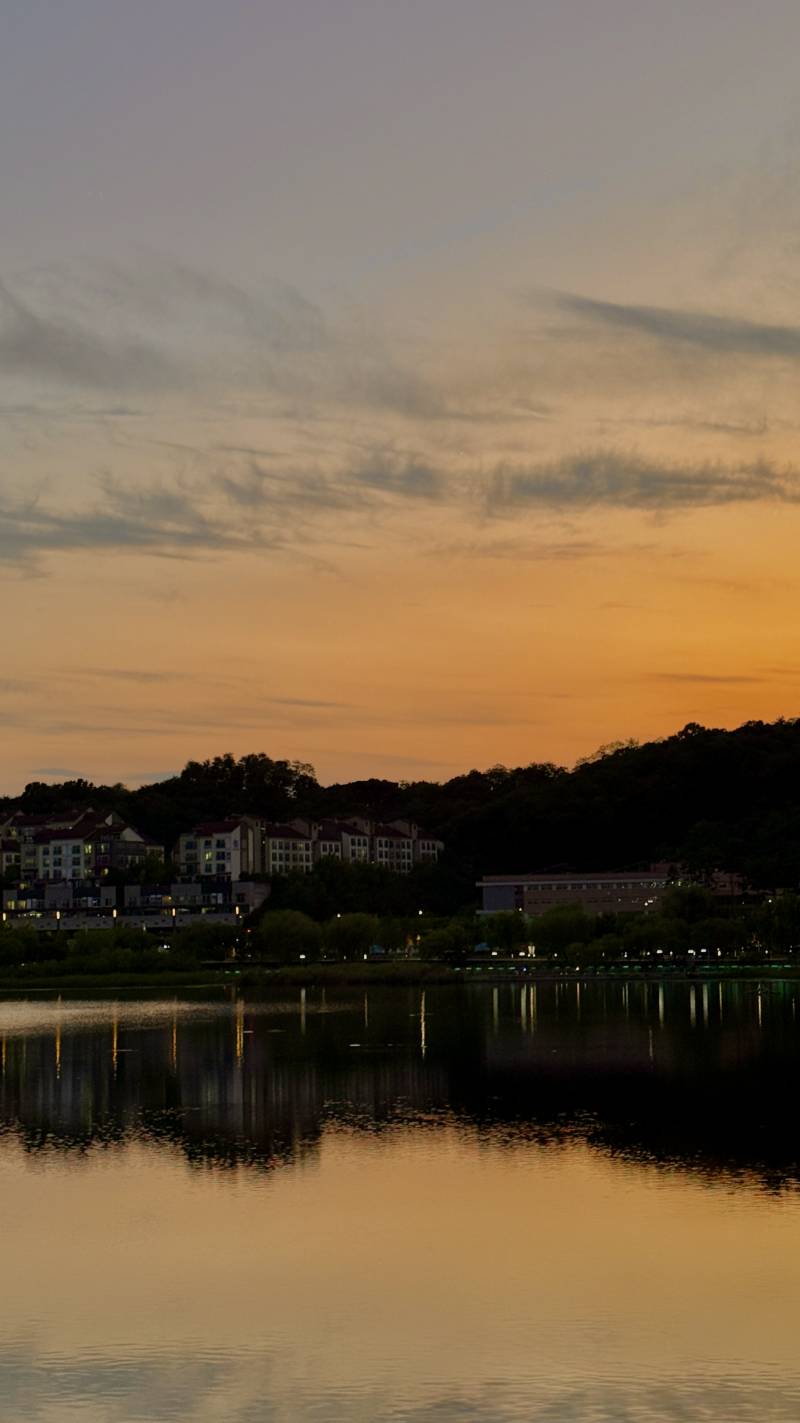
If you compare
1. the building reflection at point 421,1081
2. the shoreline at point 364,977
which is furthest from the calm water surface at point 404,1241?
the shoreline at point 364,977

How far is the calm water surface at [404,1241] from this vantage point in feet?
70.0

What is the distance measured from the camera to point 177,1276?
28359 millimetres

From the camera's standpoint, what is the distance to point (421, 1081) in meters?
59.6

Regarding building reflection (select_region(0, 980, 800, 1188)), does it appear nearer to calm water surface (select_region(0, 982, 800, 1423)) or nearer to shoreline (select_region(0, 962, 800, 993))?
calm water surface (select_region(0, 982, 800, 1423))

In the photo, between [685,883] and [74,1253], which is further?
[685,883]

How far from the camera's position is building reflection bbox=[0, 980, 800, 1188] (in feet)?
145

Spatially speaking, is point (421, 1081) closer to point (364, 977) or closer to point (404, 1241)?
point (404, 1241)

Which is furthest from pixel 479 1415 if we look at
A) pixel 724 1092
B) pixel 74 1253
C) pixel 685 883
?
pixel 685 883

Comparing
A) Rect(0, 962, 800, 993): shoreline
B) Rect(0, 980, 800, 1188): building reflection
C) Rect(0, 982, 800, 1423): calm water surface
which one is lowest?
Rect(0, 962, 800, 993): shoreline

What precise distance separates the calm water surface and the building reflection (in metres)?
0.24

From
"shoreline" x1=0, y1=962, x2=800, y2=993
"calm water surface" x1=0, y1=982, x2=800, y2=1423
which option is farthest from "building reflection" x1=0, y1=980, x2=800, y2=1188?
"shoreline" x1=0, y1=962, x2=800, y2=993

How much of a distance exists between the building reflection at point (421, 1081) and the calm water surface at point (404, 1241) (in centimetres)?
24

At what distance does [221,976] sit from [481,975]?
85.7ft

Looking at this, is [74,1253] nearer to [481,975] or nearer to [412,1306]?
[412,1306]
